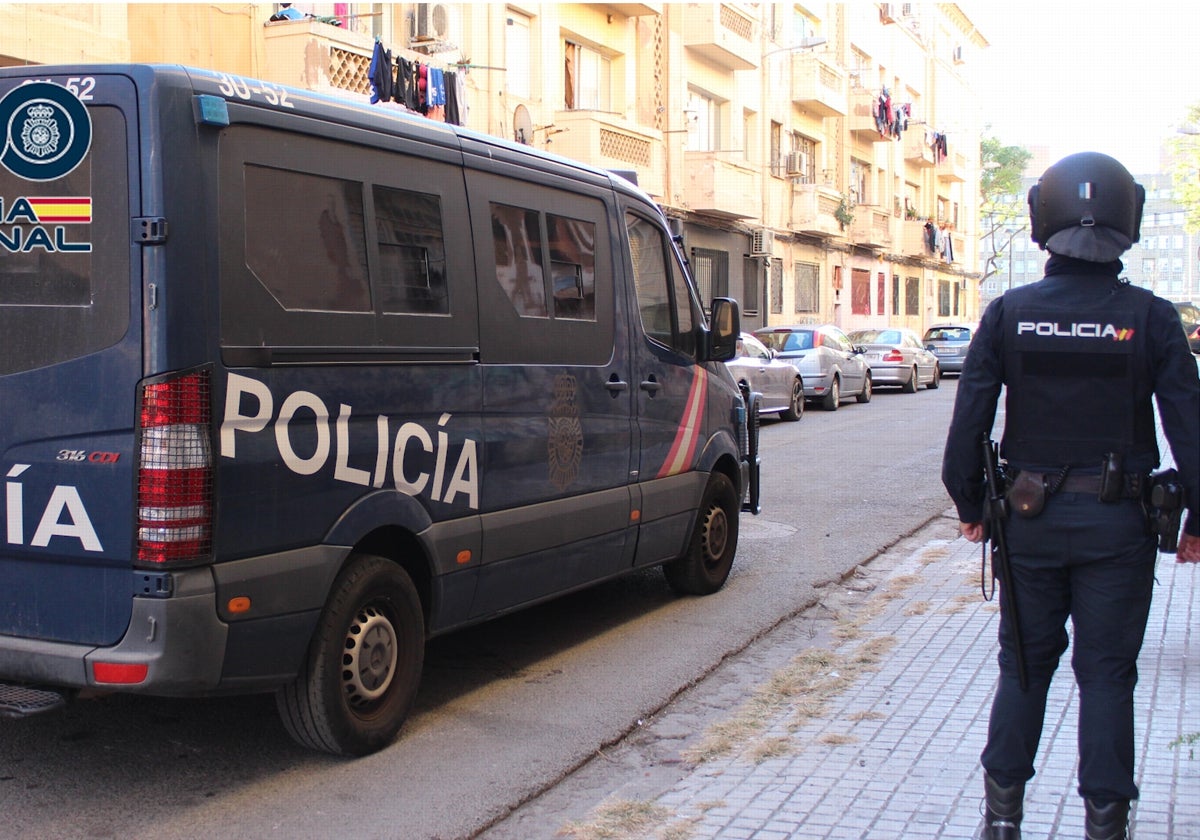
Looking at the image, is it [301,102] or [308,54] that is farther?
[308,54]

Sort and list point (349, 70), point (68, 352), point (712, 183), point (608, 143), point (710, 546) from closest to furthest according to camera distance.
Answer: point (68, 352)
point (710, 546)
point (349, 70)
point (608, 143)
point (712, 183)

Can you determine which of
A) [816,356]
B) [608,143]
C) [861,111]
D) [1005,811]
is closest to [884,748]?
[1005,811]

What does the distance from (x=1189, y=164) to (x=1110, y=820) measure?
52.6 meters

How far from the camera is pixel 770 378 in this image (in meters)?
19.2

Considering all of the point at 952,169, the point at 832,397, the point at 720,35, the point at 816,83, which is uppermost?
the point at 952,169

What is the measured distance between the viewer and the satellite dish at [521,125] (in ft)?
66.1

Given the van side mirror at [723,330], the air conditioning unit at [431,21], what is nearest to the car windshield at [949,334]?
the air conditioning unit at [431,21]

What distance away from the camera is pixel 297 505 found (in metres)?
4.35

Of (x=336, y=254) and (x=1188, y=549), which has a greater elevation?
(x=336, y=254)

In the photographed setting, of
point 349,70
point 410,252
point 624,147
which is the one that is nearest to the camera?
point 410,252

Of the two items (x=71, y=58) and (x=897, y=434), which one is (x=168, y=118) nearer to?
(x=71, y=58)

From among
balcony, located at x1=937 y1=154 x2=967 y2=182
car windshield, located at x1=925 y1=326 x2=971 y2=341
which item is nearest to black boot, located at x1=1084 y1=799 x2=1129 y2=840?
car windshield, located at x1=925 y1=326 x2=971 y2=341

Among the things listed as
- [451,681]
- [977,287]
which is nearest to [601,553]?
[451,681]

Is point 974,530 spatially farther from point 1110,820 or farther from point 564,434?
point 564,434
